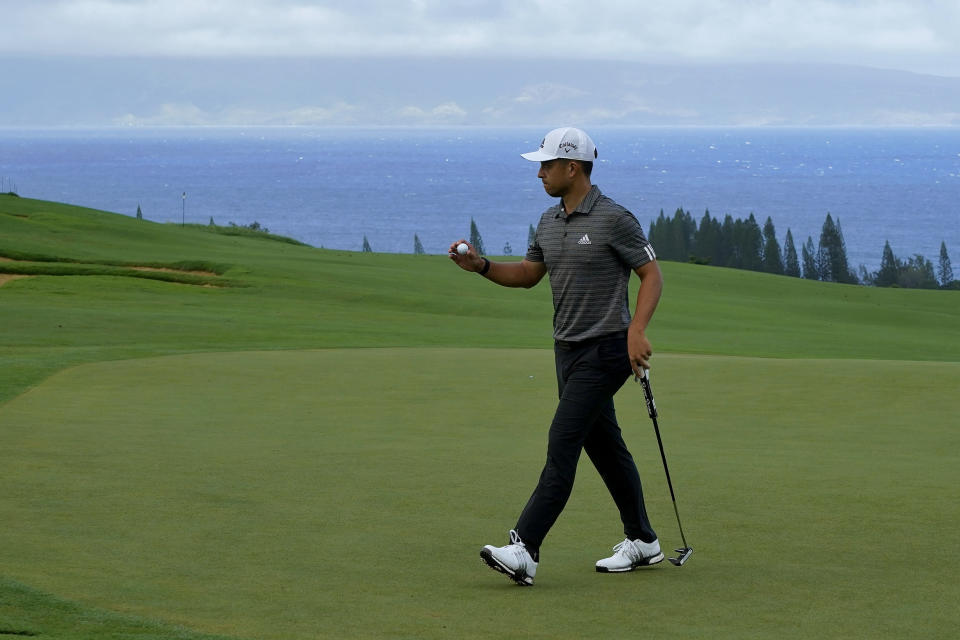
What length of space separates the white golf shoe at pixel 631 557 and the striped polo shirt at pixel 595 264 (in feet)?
3.46

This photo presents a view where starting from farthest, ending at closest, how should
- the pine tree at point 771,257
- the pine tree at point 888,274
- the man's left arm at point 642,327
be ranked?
the pine tree at point 771,257
the pine tree at point 888,274
the man's left arm at point 642,327

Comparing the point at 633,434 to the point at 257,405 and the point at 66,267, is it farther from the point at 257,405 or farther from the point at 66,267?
the point at 66,267

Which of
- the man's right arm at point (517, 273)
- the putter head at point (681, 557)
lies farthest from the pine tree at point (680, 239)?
the putter head at point (681, 557)

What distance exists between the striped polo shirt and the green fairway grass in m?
1.23

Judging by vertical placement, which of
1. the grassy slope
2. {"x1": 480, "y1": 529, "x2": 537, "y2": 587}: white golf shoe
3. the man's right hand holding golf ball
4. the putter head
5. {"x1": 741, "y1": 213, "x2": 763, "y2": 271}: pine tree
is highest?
{"x1": 741, "y1": 213, "x2": 763, "y2": 271}: pine tree

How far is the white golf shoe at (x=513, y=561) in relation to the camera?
18.3ft

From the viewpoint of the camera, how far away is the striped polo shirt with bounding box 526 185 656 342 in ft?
19.6

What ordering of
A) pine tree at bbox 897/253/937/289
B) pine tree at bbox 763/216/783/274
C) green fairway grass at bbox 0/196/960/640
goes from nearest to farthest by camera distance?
green fairway grass at bbox 0/196/960/640 < pine tree at bbox 897/253/937/289 < pine tree at bbox 763/216/783/274

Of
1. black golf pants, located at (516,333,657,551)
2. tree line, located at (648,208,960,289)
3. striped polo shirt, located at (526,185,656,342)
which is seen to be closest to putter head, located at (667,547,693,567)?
black golf pants, located at (516,333,657,551)

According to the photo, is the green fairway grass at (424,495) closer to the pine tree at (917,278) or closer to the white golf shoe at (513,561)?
the white golf shoe at (513,561)

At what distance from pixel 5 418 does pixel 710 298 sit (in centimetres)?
2954

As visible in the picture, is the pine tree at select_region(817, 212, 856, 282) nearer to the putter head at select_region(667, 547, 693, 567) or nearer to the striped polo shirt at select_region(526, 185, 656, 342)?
the putter head at select_region(667, 547, 693, 567)

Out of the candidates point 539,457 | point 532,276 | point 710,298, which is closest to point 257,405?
point 539,457

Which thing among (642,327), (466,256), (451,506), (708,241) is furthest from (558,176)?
(708,241)
